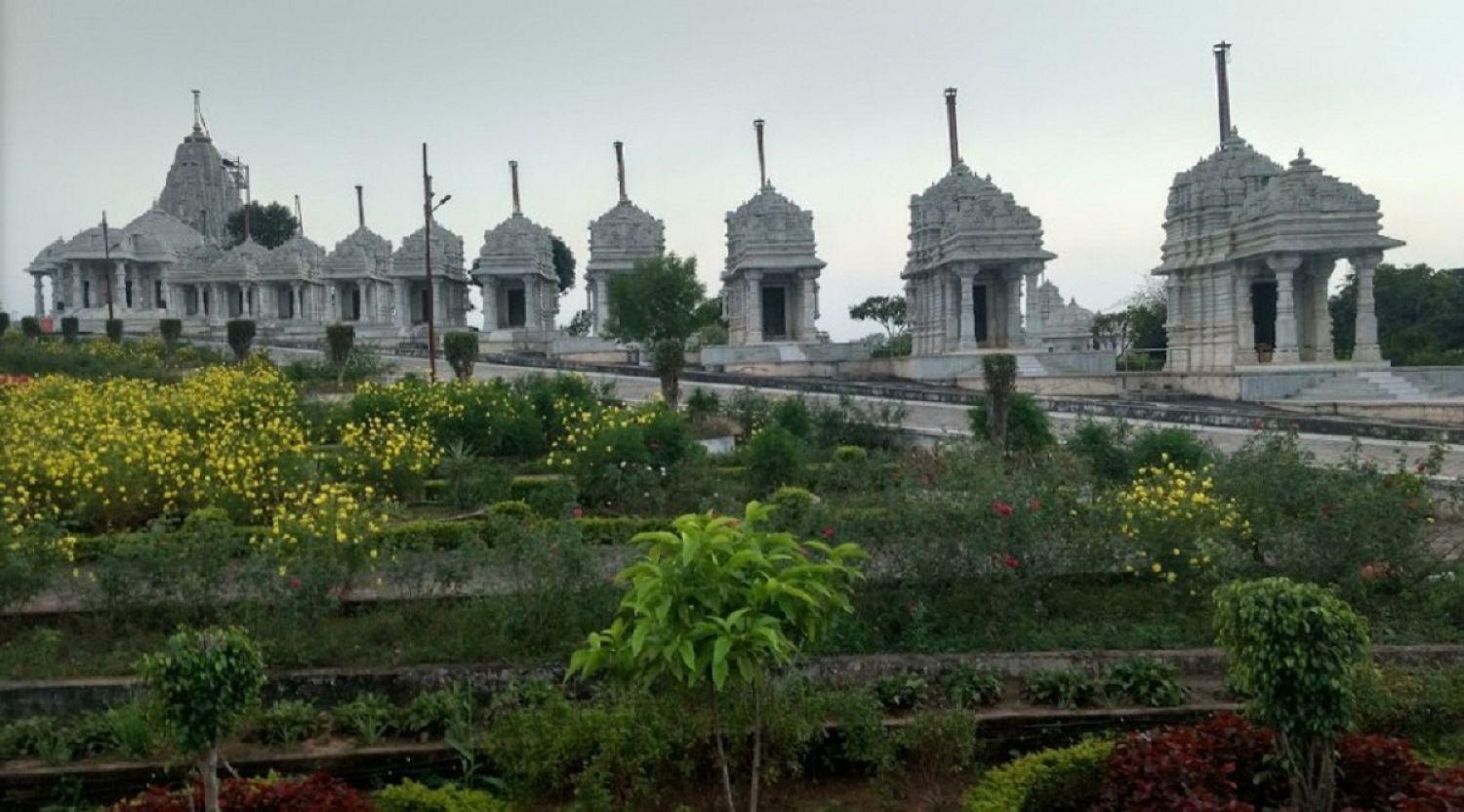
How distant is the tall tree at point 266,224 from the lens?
77.8 metres

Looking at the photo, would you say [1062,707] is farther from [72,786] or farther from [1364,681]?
[72,786]

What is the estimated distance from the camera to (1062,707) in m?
7.84

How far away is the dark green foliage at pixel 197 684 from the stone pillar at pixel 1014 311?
3749 centimetres

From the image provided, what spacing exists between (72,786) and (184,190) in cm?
8206

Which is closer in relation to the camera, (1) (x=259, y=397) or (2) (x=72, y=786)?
(2) (x=72, y=786)

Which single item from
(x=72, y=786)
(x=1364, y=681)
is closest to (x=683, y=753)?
(x=72, y=786)

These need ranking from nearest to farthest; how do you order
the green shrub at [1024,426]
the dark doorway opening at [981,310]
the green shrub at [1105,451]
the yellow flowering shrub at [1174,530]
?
the yellow flowering shrub at [1174,530] < the green shrub at [1105,451] < the green shrub at [1024,426] < the dark doorway opening at [981,310]

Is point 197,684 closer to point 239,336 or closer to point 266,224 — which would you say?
point 239,336

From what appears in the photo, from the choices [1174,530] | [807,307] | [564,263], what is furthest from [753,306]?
[564,263]

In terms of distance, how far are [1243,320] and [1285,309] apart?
8.01 feet

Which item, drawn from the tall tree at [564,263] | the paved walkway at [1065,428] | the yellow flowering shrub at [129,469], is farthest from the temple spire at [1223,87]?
the tall tree at [564,263]

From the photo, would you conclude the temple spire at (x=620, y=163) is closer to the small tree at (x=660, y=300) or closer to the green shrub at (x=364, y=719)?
the small tree at (x=660, y=300)

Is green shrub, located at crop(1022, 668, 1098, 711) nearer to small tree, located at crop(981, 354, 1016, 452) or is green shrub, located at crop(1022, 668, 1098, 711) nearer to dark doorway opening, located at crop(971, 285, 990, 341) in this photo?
small tree, located at crop(981, 354, 1016, 452)

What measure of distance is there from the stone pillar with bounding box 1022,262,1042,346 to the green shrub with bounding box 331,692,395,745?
3517cm
